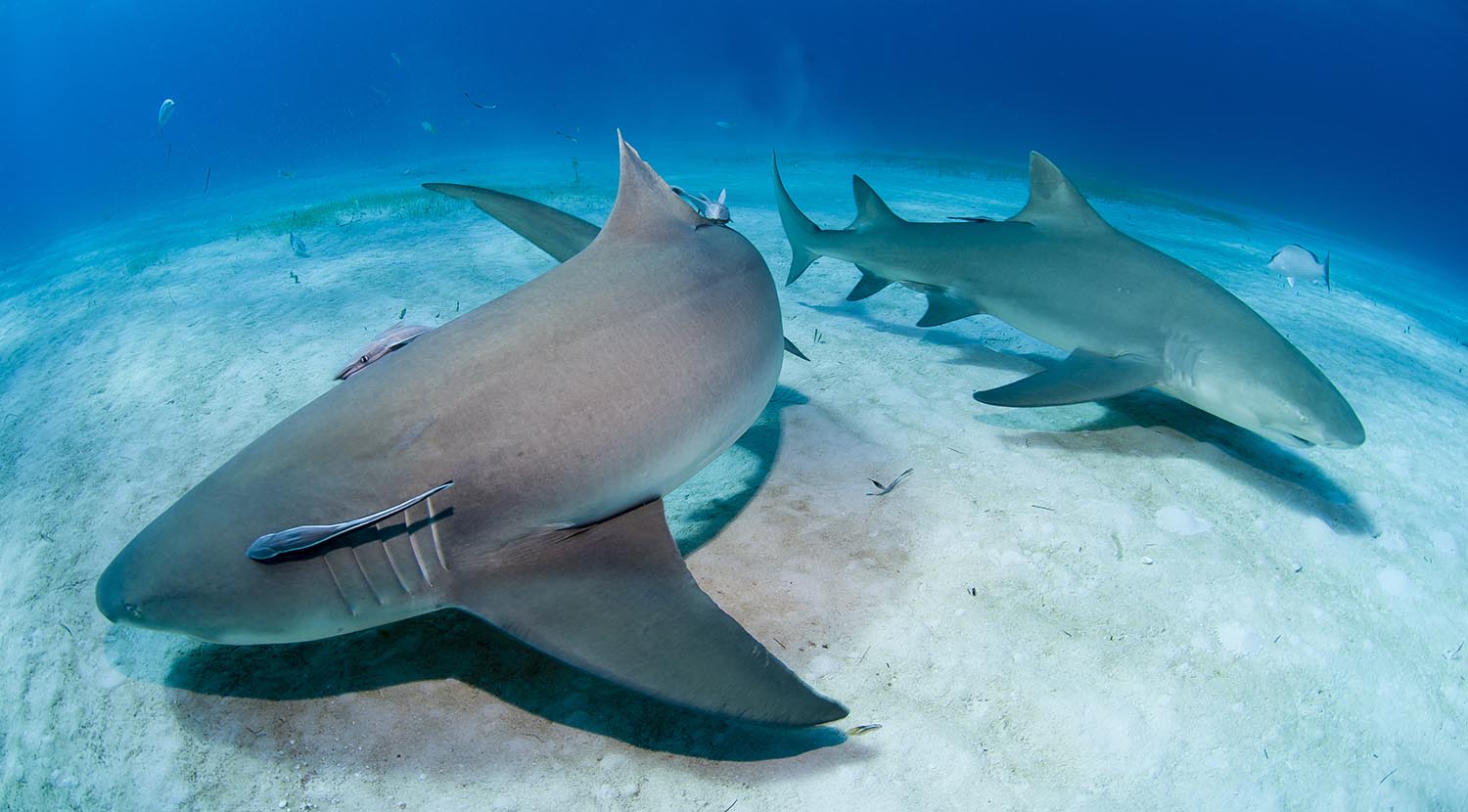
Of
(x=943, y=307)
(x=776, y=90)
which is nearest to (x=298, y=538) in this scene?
(x=943, y=307)

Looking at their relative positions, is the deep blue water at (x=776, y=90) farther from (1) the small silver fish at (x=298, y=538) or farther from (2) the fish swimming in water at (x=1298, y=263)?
(1) the small silver fish at (x=298, y=538)

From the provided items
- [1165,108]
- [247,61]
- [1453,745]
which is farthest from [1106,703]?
[247,61]

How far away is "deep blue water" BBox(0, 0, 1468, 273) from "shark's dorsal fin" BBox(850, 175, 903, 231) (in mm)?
30796

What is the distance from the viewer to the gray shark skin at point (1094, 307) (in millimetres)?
3469

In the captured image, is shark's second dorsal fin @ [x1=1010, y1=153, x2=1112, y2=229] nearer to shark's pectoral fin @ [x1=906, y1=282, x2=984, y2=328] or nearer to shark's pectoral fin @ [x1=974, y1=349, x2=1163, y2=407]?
shark's pectoral fin @ [x1=906, y1=282, x2=984, y2=328]

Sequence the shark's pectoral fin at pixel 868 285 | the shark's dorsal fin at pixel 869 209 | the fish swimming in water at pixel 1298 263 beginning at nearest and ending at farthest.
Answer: the shark's dorsal fin at pixel 869 209 < the shark's pectoral fin at pixel 868 285 < the fish swimming in water at pixel 1298 263

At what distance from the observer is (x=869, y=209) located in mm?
5383

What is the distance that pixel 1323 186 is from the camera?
192 ft

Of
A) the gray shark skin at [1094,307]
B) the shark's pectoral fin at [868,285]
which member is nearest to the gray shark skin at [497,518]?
the gray shark skin at [1094,307]

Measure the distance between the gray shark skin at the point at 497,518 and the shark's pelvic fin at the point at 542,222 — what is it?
134 cm

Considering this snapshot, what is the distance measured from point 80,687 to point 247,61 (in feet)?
670

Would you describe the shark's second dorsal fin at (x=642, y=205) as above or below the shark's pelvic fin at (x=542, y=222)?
above

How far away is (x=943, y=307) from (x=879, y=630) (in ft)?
10.6

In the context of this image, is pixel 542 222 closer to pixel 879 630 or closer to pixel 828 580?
pixel 828 580
